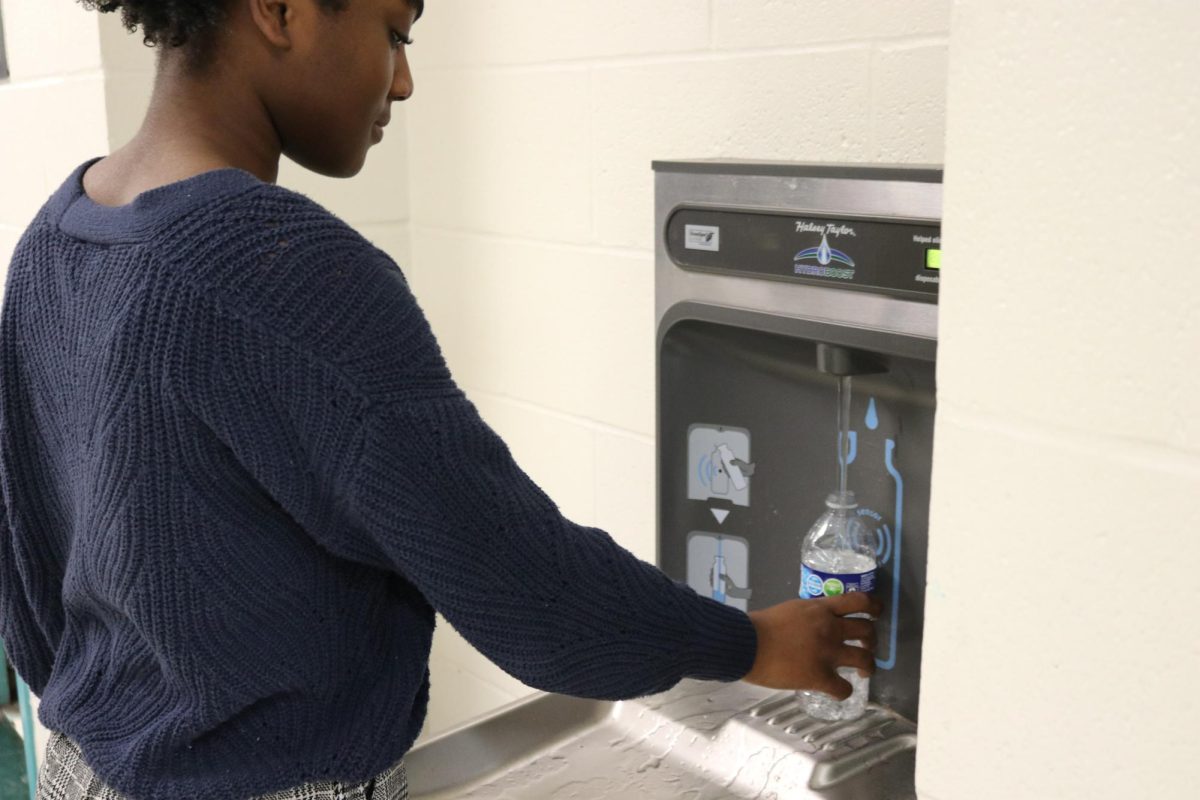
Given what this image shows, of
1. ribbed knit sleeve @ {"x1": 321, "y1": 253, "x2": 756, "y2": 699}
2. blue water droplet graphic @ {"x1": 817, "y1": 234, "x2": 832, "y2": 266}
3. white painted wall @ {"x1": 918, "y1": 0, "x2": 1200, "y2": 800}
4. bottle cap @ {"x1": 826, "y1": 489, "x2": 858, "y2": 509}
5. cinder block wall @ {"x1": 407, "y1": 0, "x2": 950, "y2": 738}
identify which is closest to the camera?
white painted wall @ {"x1": 918, "y1": 0, "x2": 1200, "y2": 800}

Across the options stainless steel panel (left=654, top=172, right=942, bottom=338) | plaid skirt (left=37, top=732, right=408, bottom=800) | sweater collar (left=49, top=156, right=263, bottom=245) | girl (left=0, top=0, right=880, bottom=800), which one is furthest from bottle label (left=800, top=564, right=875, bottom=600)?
sweater collar (left=49, top=156, right=263, bottom=245)

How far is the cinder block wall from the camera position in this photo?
4.01 ft

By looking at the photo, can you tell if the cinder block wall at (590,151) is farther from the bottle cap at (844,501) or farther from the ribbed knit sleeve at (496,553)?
the ribbed knit sleeve at (496,553)

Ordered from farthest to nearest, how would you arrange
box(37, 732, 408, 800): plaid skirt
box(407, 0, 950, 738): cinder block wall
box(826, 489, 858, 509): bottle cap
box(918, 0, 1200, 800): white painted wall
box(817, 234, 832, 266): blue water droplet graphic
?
box(407, 0, 950, 738): cinder block wall, box(826, 489, 858, 509): bottle cap, box(817, 234, 832, 266): blue water droplet graphic, box(37, 732, 408, 800): plaid skirt, box(918, 0, 1200, 800): white painted wall

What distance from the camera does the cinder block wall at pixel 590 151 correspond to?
1.22 metres

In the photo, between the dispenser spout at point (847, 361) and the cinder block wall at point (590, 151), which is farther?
the cinder block wall at point (590, 151)

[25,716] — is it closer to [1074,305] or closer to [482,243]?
[482,243]

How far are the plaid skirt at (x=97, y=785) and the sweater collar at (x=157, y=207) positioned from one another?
15.5 inches

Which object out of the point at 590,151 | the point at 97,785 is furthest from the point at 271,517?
the point at 590,151

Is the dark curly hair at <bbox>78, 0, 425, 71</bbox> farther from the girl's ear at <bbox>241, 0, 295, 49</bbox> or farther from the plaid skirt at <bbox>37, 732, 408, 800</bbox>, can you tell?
the plaid skirt at <bbox>37, 732, 408, 800</bbox>

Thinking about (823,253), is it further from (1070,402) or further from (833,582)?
(1070,402)

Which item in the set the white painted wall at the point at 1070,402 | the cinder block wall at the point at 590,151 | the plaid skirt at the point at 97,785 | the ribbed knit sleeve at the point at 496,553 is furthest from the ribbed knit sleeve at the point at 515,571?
the cinder block wall at the point at 590,151

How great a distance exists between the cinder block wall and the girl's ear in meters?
0.58

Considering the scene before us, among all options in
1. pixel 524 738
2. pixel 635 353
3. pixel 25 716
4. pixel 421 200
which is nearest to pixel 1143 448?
pixel 524 738
